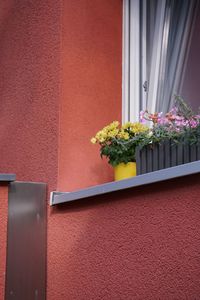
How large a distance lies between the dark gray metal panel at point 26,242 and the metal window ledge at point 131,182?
0.12 metres

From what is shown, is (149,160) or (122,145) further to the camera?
(122,145)

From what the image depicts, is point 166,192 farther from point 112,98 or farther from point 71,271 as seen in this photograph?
point 112,98

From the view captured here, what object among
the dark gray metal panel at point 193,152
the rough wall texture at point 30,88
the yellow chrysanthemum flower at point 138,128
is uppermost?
the rough wall texture at point 30,88

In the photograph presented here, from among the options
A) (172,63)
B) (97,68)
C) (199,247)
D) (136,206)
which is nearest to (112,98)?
(97,68)

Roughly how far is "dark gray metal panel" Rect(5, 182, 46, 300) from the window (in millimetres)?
825

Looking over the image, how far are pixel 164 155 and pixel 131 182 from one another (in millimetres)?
227

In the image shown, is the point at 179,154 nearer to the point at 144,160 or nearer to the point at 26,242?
the point at 144,160

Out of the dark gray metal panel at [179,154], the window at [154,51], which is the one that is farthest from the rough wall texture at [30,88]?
the dark gray metal panel at [179,154]

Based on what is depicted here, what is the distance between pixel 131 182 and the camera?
2750 mm

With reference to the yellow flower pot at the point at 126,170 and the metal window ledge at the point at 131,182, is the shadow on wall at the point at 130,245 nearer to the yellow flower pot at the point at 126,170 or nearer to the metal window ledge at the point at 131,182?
the metal window ledge at the point at 131,182

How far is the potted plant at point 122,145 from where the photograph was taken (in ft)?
10.4

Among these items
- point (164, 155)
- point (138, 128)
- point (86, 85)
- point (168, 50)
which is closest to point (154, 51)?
point (168, 50)

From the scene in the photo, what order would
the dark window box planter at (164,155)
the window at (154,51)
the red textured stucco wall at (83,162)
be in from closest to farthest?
the red textured stucco wall at (83,162), the dark window box planter at (164,155), the window at (154,51)

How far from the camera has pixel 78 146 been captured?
3469 mm
